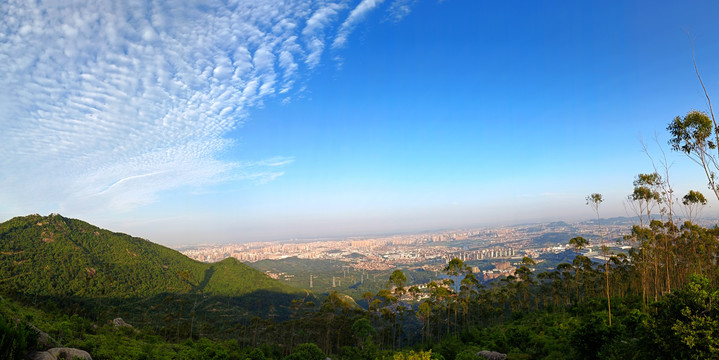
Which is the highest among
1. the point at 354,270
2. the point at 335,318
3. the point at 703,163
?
the point at 703,163

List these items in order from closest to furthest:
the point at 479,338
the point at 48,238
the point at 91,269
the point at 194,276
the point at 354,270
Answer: the point at 479,338 < the point at 91,269 < the point at 48,238 < the point at 194,276 < the point at 354,270

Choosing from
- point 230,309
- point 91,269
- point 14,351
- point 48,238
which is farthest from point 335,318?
point 48,238

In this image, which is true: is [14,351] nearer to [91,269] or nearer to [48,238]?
[91,269]

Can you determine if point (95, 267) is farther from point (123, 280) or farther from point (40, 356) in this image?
point (40, 356)

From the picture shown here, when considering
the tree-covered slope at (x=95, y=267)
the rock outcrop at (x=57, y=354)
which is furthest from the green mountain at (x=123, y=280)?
the rock outcrop at (x=57, y=354)

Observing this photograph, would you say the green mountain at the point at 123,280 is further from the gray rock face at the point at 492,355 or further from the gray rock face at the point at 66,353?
the gray rock face at the point at 492,355

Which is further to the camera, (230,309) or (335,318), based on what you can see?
(230,309)
